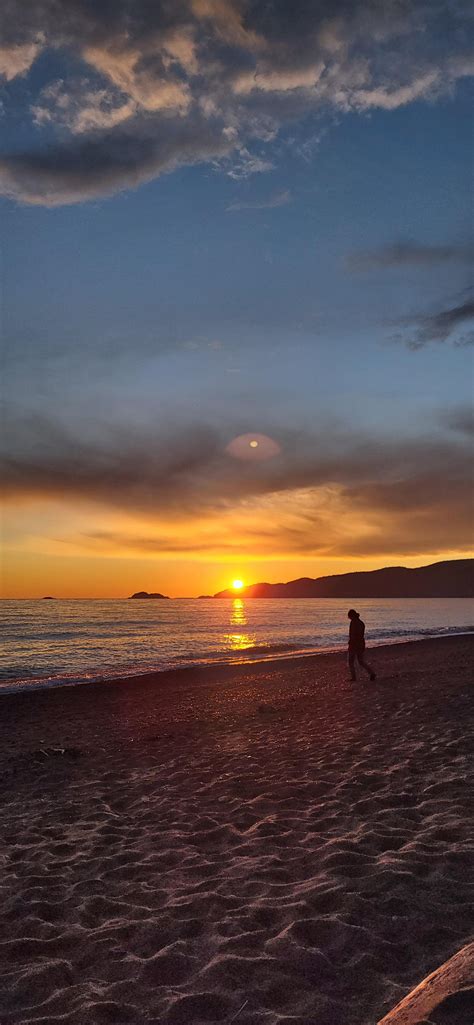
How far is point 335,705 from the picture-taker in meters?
13.8

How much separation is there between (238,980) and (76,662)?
29.2m

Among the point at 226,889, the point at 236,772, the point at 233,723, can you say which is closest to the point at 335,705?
the point at 233,723

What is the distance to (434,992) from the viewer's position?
8.39ft

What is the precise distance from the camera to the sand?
A: 3.50 m

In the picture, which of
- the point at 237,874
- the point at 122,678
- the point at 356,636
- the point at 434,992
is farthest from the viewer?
the point at 122,678

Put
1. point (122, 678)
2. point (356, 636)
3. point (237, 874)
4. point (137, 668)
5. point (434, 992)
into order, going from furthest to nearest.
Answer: point (137, 668) < point (122, 678) < point (356, 636) < point (237, 874) < point (434, 992)

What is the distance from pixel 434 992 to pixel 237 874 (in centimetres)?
275

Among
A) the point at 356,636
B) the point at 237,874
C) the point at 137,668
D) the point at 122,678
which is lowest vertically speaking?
the point at 137,668

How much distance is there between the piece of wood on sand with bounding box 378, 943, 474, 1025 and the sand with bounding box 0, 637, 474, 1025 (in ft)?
0.50

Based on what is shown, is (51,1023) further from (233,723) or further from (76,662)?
(76,662)

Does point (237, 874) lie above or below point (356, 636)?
below

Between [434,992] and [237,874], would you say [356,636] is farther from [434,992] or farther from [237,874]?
[434,992]

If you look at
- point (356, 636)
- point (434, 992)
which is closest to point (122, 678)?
point (356, 636)

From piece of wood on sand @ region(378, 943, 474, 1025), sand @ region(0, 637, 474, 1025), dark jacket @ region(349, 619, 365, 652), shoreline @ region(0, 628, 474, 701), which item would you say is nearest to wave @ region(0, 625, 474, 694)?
shoreline @ region(0, 628, 474, 701)
